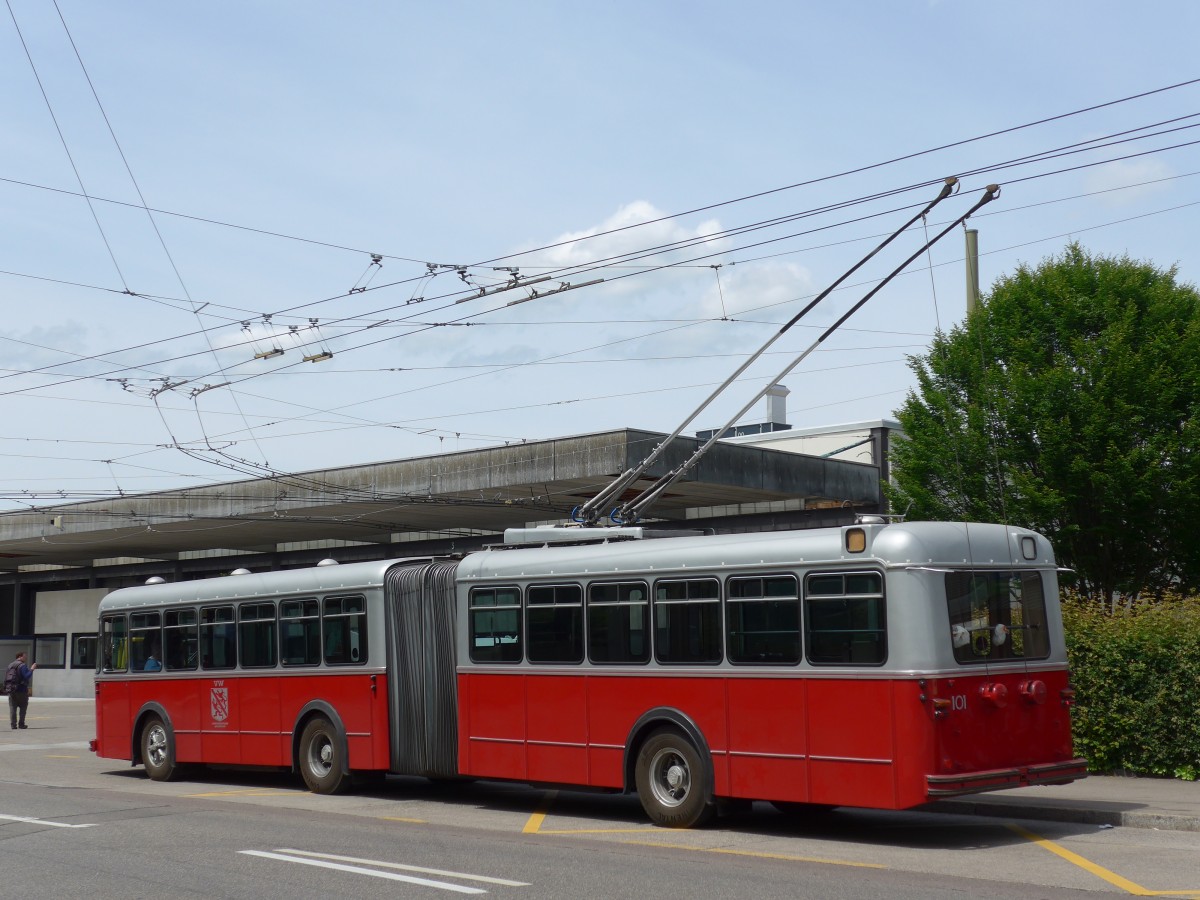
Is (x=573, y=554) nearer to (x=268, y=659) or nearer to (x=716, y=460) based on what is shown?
(x=268, y=659)

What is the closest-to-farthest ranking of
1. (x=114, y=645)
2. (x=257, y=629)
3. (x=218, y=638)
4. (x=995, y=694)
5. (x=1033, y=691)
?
(x=995, y=694) → (x=1033, y=691) → (x=257, y=629) → (x=218, y=638) → (x=114, y=645)

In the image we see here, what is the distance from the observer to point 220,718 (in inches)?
762

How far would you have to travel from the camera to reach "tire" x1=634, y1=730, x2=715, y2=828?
13.3 m

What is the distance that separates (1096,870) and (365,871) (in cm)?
535

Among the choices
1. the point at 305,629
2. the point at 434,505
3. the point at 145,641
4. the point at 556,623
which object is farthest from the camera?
the point at 434,505

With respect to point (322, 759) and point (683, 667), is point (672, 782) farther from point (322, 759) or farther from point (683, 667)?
point (322, 759)

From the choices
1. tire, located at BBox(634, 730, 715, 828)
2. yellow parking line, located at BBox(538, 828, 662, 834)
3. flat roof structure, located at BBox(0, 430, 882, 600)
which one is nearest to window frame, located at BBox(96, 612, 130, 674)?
yellow parking line, located at BBox(538, 828, 662, 834)

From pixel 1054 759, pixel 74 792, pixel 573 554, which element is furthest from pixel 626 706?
pixel 74 792

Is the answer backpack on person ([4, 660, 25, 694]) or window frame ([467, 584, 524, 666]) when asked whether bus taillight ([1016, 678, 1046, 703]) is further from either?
backpack on person ([4, 660, 25, 694])

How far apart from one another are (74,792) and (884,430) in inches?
894

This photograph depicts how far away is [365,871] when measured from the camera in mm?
10883

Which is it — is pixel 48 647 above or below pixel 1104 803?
above

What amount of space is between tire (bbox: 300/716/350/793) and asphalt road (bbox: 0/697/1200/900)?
0.27 metres

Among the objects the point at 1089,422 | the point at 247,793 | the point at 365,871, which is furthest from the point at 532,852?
the point at 1089,422
